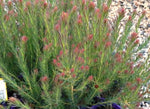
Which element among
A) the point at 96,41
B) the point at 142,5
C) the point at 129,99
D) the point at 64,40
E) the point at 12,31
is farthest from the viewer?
the point at 142,5

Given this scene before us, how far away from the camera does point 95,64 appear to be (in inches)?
61.4

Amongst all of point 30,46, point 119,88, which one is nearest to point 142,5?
point 119,88

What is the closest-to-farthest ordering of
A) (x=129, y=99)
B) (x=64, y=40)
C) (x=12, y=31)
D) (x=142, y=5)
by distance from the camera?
1. (x=64, y=40)
2. (x=129, y=99)
3. (x=12, y=31)
4. (x=142, y=5)

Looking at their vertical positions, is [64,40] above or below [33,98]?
above

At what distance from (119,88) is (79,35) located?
0.54 metres

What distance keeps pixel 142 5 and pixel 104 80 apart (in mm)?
2611

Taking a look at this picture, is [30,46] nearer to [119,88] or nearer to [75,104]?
[75,104]

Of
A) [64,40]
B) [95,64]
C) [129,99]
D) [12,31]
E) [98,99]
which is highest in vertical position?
[64,40]

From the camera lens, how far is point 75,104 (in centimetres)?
163

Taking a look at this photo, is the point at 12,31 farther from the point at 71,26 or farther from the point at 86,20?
the point at 86,20

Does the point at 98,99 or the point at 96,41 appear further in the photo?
the point at 98,99

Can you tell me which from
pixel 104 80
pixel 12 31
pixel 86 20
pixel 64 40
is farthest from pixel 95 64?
pixel 12 31

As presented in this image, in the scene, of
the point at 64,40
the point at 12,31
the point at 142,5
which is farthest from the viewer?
the point at 142,5

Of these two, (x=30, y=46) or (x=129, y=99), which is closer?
(x=129, y=99)
